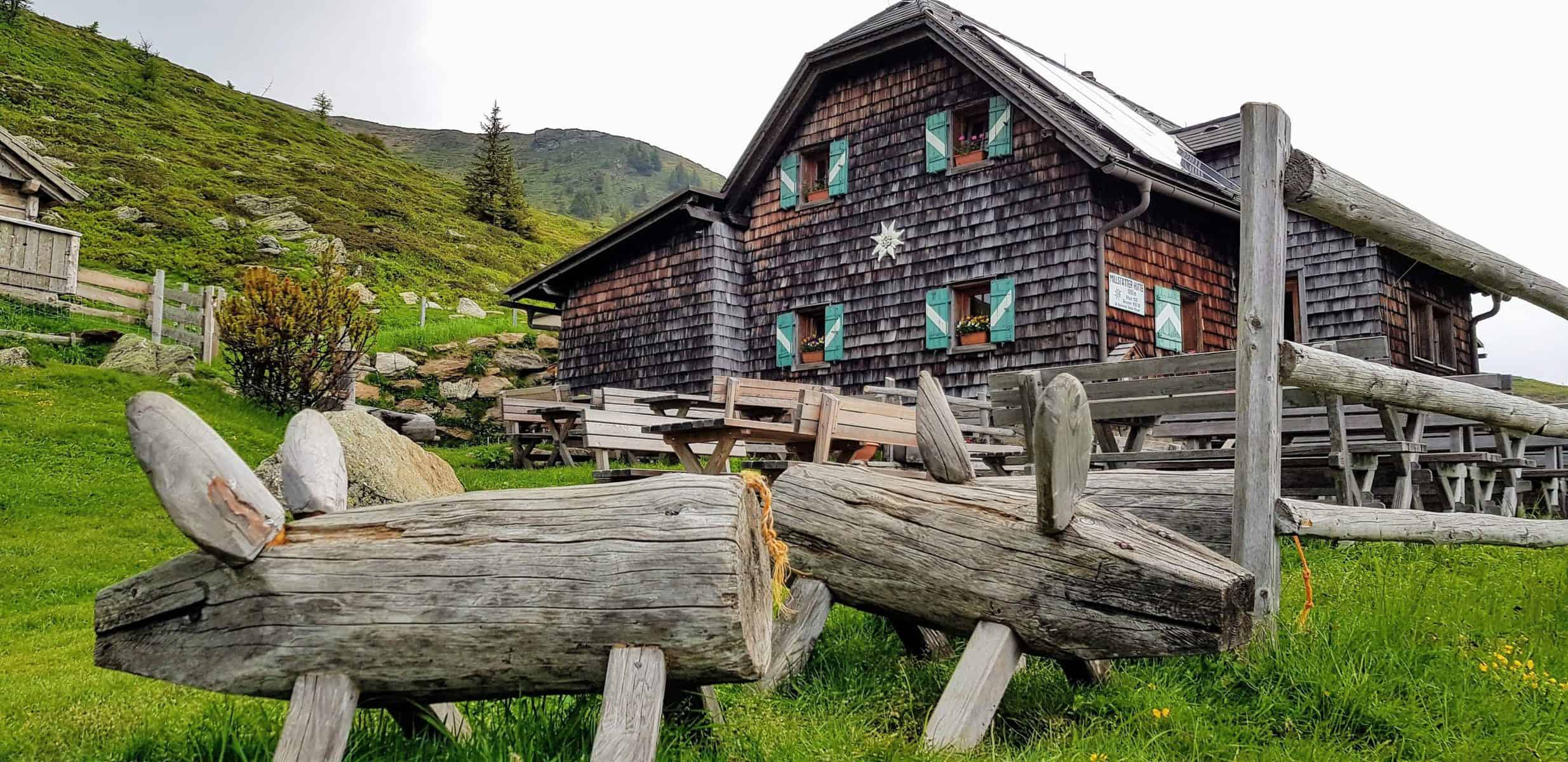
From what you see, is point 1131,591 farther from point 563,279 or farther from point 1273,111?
point 563,279

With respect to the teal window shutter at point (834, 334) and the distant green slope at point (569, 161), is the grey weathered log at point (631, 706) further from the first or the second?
the distant green slope at point (569, 161)

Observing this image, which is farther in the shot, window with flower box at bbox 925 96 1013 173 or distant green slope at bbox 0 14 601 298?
distant green slope at bbox 0 14 601 298

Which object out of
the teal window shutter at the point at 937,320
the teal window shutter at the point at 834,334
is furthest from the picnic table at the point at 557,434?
the teal window shutter at the point at 937,320

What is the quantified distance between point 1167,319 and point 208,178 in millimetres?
37554

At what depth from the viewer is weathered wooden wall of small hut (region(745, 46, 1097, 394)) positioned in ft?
47.4

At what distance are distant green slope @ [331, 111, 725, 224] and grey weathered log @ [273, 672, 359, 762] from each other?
108 metres

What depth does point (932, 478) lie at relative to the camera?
380cm

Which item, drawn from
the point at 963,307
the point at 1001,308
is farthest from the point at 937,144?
the point at 1001,308

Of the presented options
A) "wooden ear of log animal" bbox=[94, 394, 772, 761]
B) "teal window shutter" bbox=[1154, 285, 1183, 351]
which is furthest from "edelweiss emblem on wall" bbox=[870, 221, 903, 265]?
"wooden ear of log animal" bbox=[94, 394, 772, 761]

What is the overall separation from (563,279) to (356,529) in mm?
18493

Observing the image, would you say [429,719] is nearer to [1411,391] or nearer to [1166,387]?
[1411,391]

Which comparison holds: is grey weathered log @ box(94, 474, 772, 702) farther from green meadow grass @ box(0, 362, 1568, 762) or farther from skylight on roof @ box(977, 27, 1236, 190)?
skylight on roof @ box(977, 27, 1236, 190)

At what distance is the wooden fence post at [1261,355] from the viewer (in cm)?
353

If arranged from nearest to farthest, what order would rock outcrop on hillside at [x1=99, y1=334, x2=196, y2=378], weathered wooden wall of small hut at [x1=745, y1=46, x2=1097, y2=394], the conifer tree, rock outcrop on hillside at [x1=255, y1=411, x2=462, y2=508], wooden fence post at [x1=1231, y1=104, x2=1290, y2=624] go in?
1. wooden fence post at [x1=1231, y1=104, x2=1290, y2=624]
2. rock outcrop on hillside at [x1=255, y1=411, x2=462, y2=508]
3. weathered wooden wall of small hut at [x1=745, y1=46, x2=1097, y2=394]
4. rock outcrop on hillside at [x1=99, y1=334, x2=196, y2=378]
5. the conifer tree
